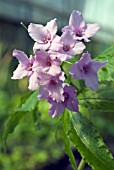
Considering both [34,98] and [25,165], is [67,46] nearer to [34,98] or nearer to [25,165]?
[34,98]

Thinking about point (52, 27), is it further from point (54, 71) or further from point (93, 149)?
point (93, 149)

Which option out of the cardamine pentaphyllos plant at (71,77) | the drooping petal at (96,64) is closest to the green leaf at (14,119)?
the cardamine pentaphyllos plant at (71,77)

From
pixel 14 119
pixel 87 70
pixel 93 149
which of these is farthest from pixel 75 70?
pixel 14 119

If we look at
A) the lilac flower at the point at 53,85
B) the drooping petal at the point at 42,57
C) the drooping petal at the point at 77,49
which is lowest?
the lilac flower at the point at 53,85

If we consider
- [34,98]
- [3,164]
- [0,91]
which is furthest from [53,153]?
[34,98]

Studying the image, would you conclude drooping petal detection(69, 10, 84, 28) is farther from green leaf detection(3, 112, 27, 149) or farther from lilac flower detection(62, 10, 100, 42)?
green leaf detection(3, 112, 27, 149)

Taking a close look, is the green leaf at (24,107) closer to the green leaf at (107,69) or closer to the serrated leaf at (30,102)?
the serrated leaf at (30,102)
